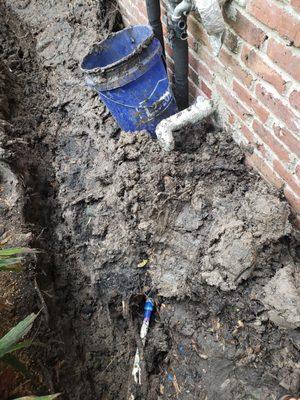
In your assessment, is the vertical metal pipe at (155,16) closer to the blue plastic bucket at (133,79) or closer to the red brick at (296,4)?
the blue plastic bucket at (133,79)

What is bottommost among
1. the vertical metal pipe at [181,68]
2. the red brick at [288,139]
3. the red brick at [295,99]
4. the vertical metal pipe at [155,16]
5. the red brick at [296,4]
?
the red brick at [288,139]

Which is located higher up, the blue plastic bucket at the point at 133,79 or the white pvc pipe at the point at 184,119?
the blue plastic bucket at the point at 133,79

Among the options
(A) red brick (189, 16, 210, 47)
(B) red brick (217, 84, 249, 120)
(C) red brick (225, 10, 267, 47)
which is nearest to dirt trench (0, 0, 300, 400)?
(B) red brick (217, 84, 249, 120)

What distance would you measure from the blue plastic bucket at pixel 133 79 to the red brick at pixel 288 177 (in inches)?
38.6

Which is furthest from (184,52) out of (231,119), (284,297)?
(284,297)

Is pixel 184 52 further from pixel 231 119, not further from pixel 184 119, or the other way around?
pixel 231 119

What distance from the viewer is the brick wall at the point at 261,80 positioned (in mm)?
1453

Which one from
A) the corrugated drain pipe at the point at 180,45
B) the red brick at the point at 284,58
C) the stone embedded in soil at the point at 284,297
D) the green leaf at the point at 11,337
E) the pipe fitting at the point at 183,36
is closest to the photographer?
the green leaf at the point at 11,337

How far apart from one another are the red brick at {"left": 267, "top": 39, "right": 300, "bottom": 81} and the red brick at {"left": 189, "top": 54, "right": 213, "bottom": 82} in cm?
65

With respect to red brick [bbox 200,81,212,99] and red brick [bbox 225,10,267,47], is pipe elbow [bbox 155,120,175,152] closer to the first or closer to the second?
red brick [bbox 200,81,212,99]

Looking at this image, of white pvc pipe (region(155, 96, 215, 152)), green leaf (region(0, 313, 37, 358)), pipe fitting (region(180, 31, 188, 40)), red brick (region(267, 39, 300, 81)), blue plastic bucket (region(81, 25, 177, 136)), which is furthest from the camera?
white pvc pipe (region(155, 96, 215, 152))

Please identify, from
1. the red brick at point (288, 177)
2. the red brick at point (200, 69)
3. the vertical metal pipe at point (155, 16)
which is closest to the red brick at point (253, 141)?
the red brick at point (288, 177)

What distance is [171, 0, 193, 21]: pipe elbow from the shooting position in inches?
71.2

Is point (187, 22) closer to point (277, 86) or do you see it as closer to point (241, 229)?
point (277, 86)
